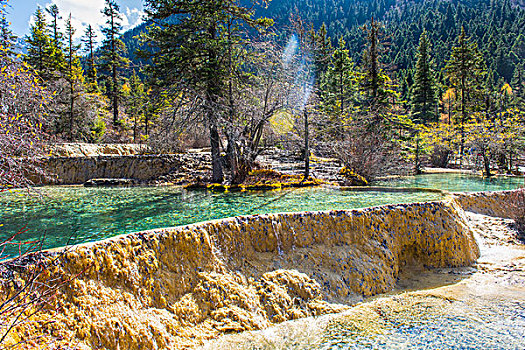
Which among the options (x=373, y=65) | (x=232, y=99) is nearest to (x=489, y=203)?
(x=232, y=99)

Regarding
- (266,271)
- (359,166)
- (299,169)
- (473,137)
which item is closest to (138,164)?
(299,169)

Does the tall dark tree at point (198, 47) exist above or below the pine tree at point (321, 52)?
below

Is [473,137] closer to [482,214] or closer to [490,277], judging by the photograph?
[482,214]

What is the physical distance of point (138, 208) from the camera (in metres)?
9.93

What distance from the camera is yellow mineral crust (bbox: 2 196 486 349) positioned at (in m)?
4.59

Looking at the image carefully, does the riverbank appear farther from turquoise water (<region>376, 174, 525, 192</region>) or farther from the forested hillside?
the forested hillside

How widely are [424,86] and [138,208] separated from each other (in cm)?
4185

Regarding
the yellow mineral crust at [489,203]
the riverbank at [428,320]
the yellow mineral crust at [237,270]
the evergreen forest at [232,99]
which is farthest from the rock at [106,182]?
the yellow mineral crust at [489,203]

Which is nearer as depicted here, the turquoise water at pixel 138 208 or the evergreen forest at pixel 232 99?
the turquoise water at pixel 138 208

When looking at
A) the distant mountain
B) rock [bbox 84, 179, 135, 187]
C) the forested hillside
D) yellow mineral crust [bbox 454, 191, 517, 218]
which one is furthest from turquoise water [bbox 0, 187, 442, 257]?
the distant mountain

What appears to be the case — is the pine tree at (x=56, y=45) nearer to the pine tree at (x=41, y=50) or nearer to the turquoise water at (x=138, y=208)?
the pine tree at (x=41, y=50)

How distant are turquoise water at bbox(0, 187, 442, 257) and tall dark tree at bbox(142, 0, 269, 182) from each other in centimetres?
422

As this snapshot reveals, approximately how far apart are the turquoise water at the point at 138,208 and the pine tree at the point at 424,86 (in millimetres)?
34529

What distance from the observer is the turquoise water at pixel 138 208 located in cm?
729
